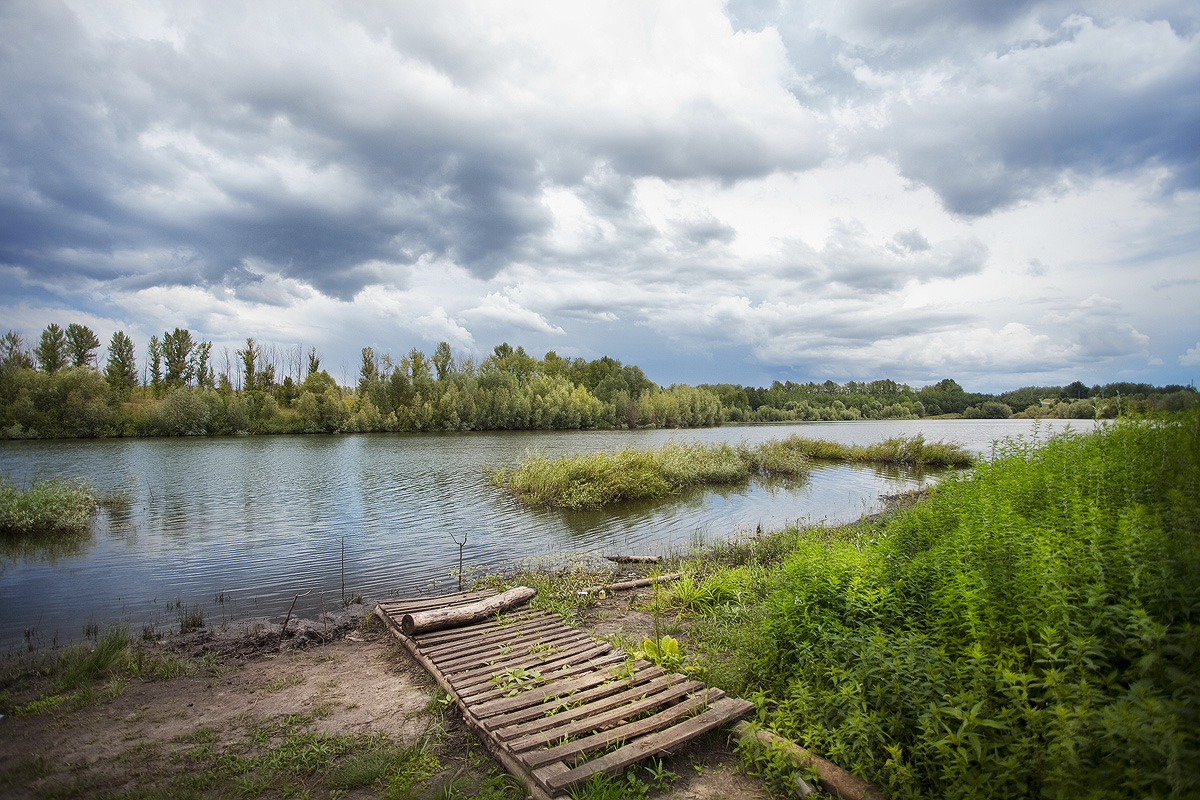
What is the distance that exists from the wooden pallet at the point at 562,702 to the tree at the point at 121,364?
83.1 meters

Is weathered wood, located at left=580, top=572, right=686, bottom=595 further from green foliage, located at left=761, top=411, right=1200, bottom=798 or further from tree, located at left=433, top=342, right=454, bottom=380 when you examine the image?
tree, located at left=433, top=342, right=454, bottom=380

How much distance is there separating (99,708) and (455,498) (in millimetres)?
17120

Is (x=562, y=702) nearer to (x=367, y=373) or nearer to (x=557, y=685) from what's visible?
(x=557, y=685)

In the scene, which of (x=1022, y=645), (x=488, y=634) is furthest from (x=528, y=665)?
(x=1022, y=645)

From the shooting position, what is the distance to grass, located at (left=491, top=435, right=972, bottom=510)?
23.3 meters

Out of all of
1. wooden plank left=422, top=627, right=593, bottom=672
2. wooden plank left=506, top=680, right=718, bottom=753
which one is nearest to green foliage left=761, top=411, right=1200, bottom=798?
wooden plank left=506, top=680, right=718, bottom=753

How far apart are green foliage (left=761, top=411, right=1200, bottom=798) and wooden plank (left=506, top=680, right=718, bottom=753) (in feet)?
3.31

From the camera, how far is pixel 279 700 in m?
6.76

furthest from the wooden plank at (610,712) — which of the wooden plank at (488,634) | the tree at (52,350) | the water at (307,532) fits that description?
the tree at (52,350)

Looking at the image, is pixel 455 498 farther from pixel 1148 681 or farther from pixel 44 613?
pixel 1148 681

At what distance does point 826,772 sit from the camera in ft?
14.8

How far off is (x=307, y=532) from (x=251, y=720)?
1254cm

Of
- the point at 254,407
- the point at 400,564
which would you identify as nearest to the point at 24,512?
the point at 400,564

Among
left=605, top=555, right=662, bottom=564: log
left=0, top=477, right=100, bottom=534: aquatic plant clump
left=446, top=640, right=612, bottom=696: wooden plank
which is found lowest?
left=605, top=555, right=662, bottom=564: log
